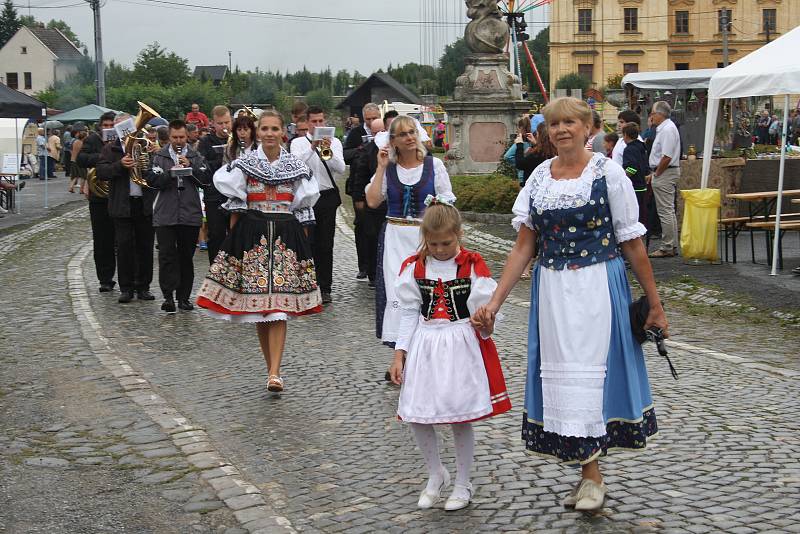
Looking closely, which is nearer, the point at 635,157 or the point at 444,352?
the point at 444,352

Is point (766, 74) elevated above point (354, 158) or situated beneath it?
elevated above

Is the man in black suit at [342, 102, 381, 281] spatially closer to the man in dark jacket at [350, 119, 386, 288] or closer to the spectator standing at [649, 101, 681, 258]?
the man in dark jacket at [350, 119, 386, 288]

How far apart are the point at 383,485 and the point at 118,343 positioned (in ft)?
16.1

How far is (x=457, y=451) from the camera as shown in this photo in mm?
5637

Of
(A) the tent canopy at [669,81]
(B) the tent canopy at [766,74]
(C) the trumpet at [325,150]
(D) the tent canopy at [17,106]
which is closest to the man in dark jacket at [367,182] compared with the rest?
(C) the trumpet at [325,150]

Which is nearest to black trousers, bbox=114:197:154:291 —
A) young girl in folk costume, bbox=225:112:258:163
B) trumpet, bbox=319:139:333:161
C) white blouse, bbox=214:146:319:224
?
trumpet, bbox=319:139:333:161

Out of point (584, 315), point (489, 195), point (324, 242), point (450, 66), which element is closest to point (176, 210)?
point (324, 242)

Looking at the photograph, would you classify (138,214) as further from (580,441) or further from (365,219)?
(580,441)

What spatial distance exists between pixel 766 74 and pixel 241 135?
20.2 ft

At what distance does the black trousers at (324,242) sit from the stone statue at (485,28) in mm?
17641

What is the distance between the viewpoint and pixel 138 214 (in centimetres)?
1284

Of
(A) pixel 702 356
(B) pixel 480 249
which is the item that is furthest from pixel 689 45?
(A) pixel 702 356

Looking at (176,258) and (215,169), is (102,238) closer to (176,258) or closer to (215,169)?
(215,169)

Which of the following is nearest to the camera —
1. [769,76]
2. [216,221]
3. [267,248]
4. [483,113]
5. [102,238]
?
[267,248]
